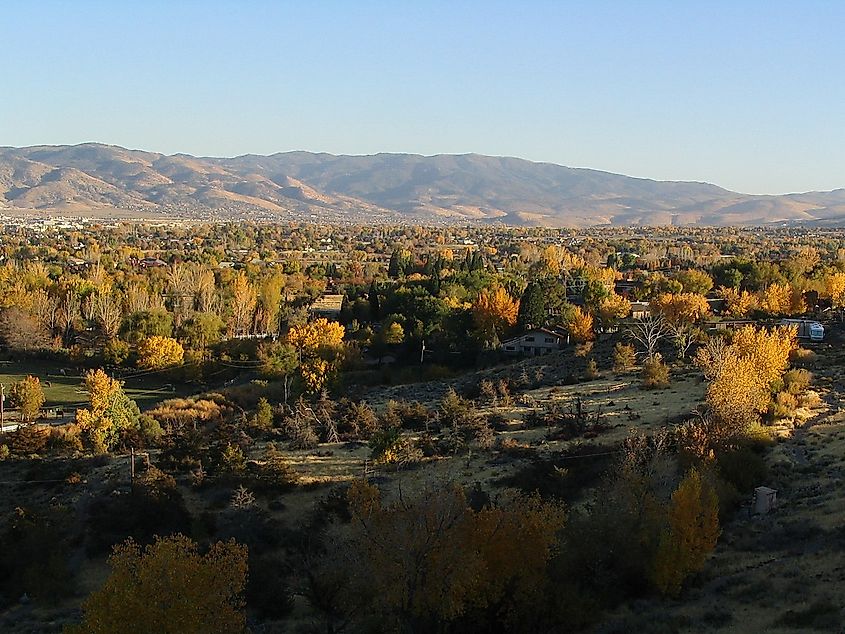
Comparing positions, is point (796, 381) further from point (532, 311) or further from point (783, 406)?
point (532, 311)

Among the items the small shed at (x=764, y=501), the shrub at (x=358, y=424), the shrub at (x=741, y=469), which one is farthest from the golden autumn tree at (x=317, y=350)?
the small shed at (x=764, y=501)

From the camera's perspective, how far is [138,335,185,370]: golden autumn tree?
48781 mm

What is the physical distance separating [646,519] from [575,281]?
5611 centimetres

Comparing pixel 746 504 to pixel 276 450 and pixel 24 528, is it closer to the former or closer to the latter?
pixel 276 450

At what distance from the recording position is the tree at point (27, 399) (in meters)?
36.2

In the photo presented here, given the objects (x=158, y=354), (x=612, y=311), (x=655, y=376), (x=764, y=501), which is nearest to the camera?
(x=764, y=501)

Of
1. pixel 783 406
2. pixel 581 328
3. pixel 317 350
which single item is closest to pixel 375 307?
pixel 317 350

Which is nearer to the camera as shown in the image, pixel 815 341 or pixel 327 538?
pixel 327 538

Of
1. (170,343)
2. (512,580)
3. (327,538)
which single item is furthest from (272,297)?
(512,580)

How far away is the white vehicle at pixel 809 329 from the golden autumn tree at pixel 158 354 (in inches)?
1371

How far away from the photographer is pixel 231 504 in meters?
23.6

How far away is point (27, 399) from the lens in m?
36.4

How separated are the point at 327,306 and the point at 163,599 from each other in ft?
185

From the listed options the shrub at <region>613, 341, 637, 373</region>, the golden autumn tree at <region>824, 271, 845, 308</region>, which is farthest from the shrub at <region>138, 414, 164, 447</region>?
Result: the golden autumn tree at <region>824, 271, 845, 308</region>
